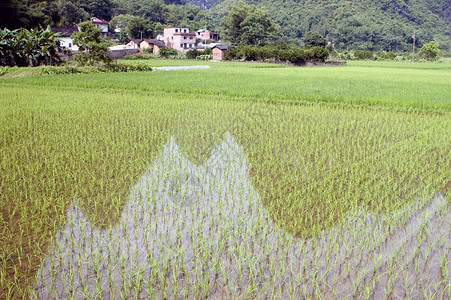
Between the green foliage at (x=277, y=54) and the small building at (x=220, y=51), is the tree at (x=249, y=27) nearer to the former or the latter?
the small building at (x=220, y=51)

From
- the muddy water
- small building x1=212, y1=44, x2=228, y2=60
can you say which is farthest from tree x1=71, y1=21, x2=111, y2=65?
small building x1=212, y1=44, x2=228, y2=60

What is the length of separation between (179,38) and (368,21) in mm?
30632

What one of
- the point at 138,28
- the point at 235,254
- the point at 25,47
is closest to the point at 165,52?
the point at 138,28

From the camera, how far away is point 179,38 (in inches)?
2119

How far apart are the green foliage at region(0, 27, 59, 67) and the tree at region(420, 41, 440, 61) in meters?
42.6

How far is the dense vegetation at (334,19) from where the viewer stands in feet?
186

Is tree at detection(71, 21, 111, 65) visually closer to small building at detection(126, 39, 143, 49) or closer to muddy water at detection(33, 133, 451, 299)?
muddy water at detection(33, 133, 451, 299)

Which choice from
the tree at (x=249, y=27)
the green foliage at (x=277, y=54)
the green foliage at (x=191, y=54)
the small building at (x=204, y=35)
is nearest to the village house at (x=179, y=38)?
the small building at (x=204, y=35)

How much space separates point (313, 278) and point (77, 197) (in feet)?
7.71

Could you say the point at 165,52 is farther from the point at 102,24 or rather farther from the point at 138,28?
the point at 102,24

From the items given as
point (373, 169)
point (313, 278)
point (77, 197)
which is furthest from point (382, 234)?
point (77, 197)

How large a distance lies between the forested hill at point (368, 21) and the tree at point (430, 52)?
1005cm

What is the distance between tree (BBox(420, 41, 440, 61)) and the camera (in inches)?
1858

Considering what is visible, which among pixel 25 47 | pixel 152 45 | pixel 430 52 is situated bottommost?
pixel 25 47
